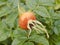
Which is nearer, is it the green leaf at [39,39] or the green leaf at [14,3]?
the green leaf at [39,39]

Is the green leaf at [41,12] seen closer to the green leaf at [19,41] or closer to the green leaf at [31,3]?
the green leaf at [31,3]

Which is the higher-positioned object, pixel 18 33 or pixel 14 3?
Answer: pixel 14 3

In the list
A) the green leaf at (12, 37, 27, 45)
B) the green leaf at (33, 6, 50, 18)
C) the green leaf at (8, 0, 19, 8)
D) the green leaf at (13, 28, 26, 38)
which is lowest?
the green leaf at (12, 37, 27, 45)

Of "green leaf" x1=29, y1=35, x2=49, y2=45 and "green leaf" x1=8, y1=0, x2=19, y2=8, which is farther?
"green leaf" x1=8, y1=0, x2=19, y2=8

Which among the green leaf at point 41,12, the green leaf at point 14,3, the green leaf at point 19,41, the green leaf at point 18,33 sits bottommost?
the green leaf at point 19,41

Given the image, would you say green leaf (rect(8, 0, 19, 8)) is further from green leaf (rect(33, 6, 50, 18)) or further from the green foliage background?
green leaf (rect(33, 6, 50, 18))

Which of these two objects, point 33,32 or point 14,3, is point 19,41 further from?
point 14,3

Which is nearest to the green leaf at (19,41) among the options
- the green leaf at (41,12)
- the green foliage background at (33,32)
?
the green foliage background at (33,32)

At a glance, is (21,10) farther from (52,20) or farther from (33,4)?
(52,20)

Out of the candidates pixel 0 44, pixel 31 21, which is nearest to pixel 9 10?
pixel 31 21

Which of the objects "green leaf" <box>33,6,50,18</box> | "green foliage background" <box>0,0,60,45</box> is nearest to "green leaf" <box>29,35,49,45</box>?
"green foliage background" <box>0,0,60,45</box>

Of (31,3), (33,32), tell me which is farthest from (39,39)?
(31,3)
